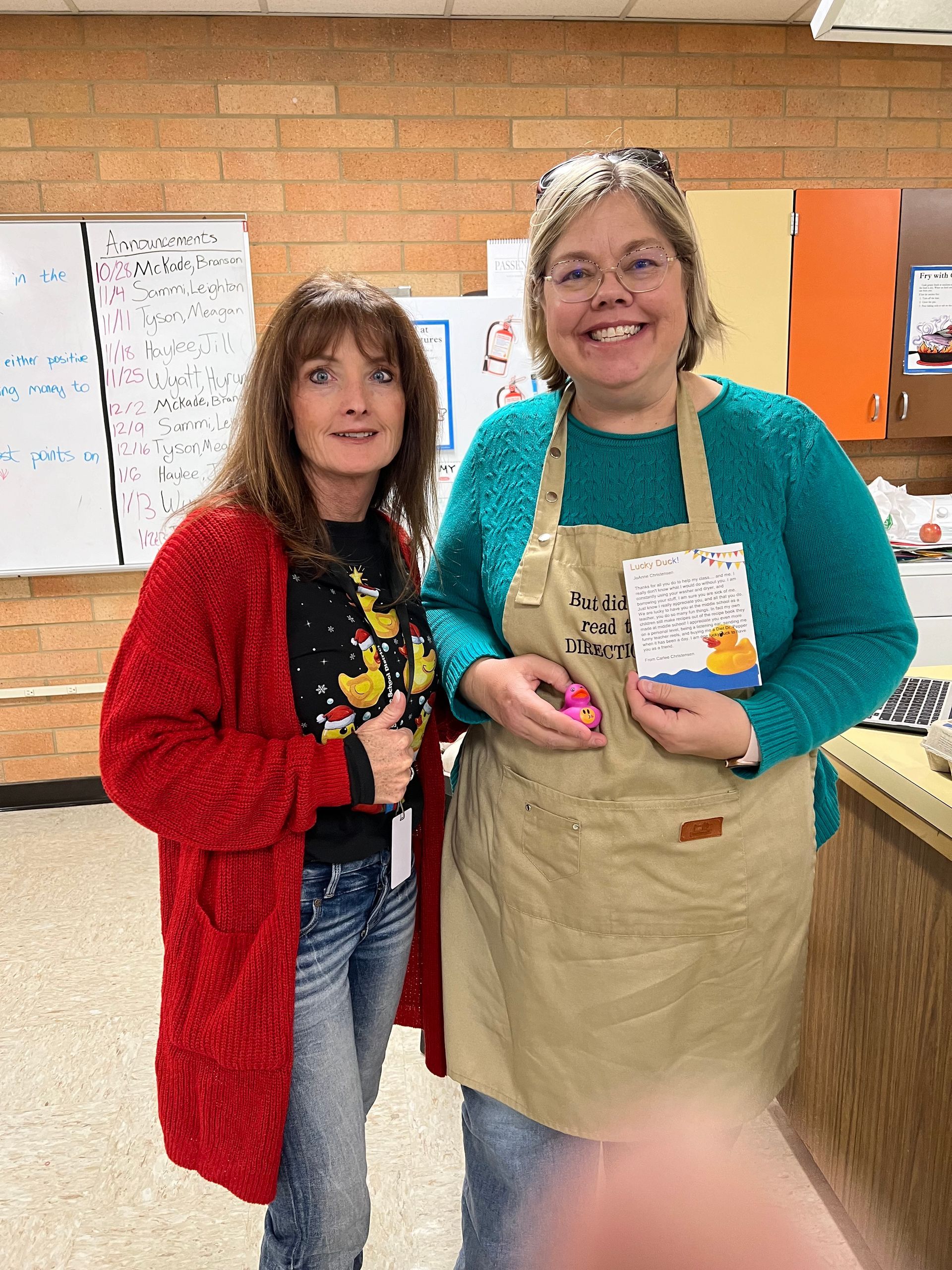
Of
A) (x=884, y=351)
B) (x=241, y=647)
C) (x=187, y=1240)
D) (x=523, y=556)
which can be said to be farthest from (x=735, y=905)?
(x=884, y=351)

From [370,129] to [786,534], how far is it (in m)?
2.98

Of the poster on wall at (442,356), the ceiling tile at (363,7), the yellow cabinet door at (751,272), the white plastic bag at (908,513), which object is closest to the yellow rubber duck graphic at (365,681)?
the poster on wall at (442,356)

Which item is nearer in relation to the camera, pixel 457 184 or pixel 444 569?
pixel 444 569

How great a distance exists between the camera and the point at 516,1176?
1224 millimetres

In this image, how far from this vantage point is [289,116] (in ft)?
10.9

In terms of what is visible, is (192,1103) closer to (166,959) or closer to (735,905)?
(166,959)

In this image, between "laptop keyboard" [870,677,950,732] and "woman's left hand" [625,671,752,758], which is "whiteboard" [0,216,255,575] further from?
"woman's left hand" [625,671,752,758]

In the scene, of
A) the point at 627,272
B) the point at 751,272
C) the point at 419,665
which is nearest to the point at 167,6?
the point at 751,272

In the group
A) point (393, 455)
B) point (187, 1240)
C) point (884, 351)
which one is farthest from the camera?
point (884, 351)

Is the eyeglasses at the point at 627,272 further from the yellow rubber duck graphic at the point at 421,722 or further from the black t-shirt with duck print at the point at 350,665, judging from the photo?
the yellow rubber duck graphic at the point at 421,722

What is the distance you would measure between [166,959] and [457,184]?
3194mm

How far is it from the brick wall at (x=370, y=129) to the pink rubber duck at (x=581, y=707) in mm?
2799

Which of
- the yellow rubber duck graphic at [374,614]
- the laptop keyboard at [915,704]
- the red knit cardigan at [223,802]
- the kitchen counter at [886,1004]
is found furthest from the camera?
the laptop keyboard at [915,704]

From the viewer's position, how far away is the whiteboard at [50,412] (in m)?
3.26
